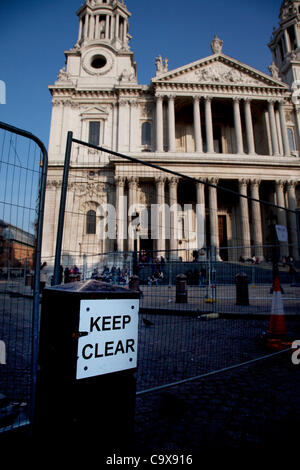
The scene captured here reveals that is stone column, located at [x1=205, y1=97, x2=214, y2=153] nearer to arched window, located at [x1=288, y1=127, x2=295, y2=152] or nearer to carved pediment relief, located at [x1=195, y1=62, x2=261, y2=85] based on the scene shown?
carved pediment relief, located at [x1=195, y1=62, x2=261, y2=85]

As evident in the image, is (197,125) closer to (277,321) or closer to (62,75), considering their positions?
(62,75)

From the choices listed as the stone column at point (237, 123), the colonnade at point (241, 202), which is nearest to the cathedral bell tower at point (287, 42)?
the stone column at point (237, 123)

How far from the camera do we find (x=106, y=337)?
5.02 ft

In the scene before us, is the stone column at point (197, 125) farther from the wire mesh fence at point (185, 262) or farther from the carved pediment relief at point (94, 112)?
the carved pediment relief at point (94, 112)

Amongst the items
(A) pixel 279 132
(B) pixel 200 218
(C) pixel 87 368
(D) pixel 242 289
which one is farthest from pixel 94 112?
(C) pixel 87 368

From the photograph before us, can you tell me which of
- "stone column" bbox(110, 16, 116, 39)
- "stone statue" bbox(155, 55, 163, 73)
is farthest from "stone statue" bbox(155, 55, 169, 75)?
"stone column" bbox(110, 16, 116, 39)

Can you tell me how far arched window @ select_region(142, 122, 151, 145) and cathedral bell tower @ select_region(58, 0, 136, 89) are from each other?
4692 mm

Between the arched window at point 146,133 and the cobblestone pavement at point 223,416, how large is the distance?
27.2 meters

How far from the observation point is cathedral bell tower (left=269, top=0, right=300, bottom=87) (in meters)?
32.5

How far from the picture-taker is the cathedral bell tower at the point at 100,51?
29.0 meters

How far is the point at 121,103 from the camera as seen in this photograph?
2716cm

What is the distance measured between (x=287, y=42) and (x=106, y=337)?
4898 centimetres
